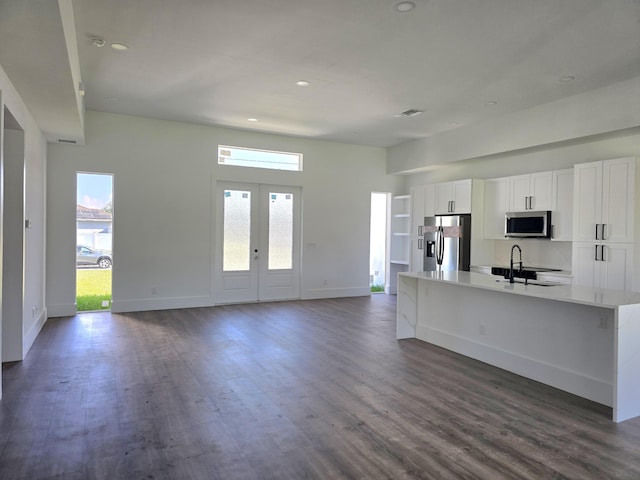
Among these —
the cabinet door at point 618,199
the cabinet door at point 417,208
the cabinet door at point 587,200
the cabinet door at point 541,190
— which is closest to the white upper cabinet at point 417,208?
the cabinet door at point 417,208

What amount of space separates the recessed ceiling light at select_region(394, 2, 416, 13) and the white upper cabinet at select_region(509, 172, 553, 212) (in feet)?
12.7

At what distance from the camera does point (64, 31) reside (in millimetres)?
2873

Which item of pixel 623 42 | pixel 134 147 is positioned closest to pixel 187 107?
pixel 134 147

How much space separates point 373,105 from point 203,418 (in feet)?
15.5

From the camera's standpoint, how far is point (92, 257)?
684cm

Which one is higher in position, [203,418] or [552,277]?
[552,277]

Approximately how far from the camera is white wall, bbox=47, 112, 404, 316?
6527 mm

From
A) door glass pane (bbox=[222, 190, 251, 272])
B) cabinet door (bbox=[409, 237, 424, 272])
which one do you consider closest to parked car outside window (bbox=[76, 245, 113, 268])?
door glass pane (bbox=[222, 190, 251, 272])

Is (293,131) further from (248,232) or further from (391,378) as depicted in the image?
(391,378)

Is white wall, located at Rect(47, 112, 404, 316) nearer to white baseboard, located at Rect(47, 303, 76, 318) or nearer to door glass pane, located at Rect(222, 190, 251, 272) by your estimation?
white baseboard, located at Rect(47, 303, 76, 318)

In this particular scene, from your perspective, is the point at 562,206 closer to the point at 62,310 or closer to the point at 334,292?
the point at 334,292

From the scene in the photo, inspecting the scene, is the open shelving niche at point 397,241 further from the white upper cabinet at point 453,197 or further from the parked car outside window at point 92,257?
the parked car outside window at point 92,257

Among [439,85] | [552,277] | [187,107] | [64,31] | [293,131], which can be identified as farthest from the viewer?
[293,131]

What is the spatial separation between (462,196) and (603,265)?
2595 millimetres
